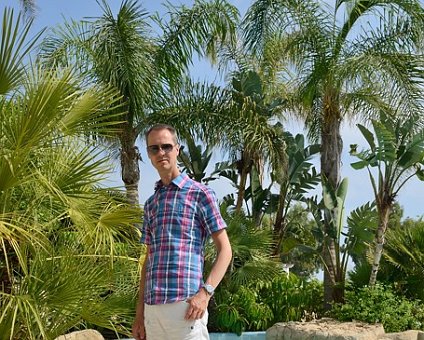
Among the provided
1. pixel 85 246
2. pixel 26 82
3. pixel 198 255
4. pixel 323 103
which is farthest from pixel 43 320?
pixel 323 103

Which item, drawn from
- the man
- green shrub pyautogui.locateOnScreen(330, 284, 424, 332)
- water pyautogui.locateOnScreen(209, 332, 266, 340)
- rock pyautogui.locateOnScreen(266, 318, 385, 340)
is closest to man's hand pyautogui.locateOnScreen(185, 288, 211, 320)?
the man

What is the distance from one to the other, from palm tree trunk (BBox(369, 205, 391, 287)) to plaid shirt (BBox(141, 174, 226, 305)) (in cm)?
977

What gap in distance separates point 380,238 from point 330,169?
1.66m

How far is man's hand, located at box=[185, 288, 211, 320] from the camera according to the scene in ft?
10.4

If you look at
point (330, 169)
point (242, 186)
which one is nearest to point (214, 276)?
point (330, 169)

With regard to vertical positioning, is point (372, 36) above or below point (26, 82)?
above

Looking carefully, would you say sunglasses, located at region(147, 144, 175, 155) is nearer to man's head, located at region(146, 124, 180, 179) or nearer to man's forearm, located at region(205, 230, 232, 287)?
man's head, located at region(146, 124, 180, 179)

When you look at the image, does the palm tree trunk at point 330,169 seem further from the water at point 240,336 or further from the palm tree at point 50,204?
the palm tree at point 50,204

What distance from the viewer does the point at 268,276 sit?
44.7ft

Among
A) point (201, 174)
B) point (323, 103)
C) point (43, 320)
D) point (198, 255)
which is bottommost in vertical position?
A: point (43, 320)

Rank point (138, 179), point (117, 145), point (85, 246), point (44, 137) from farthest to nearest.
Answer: point (117, 145) < point (138, 179) < point (85, 246) < point (44, 137)

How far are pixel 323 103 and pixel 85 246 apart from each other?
8.77 meters

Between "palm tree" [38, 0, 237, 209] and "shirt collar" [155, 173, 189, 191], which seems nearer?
"shirt collar" [155, 173, 189, 191]

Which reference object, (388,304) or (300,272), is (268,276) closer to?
(388,304)
